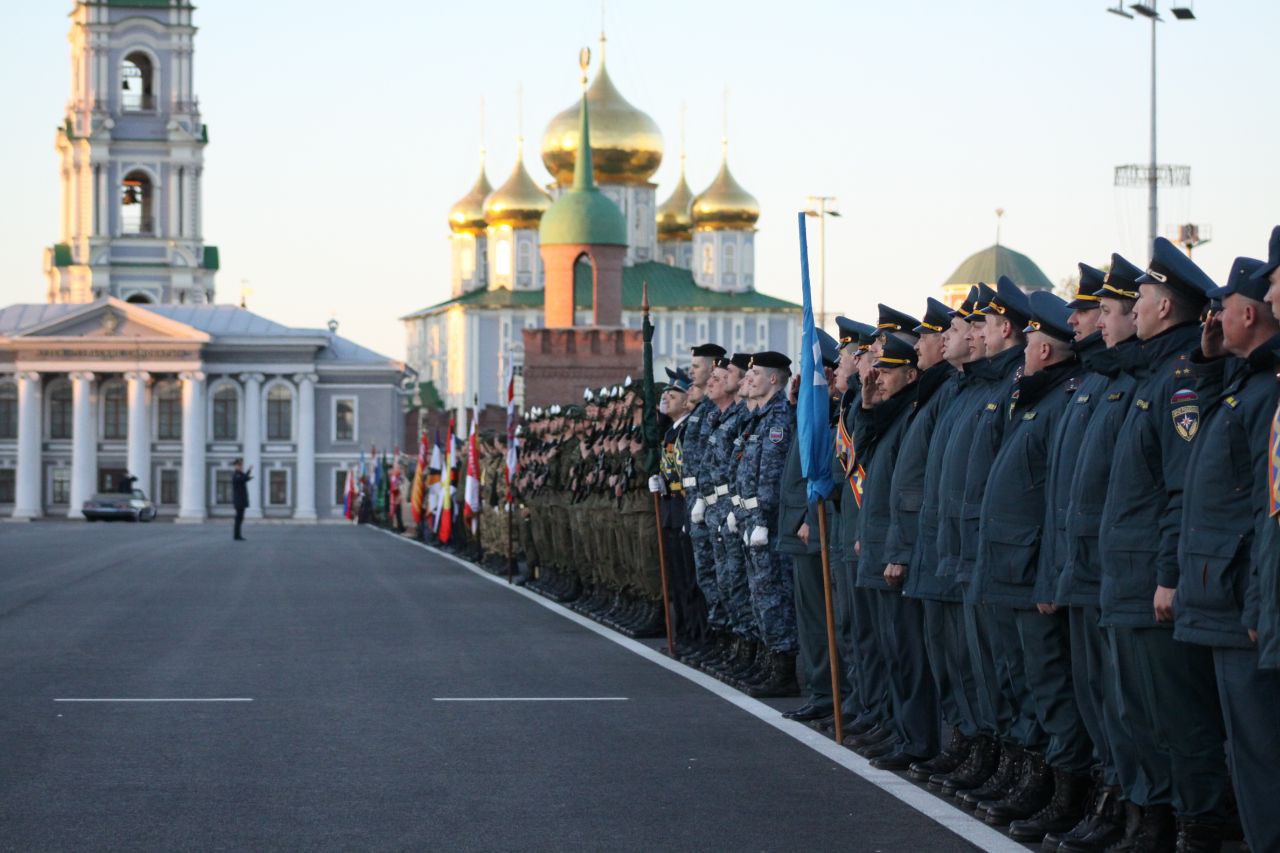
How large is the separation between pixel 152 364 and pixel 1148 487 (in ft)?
337

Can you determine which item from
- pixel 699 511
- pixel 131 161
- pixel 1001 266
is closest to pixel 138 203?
pixel 131 161

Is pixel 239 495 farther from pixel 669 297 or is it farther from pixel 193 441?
pixel 669 297

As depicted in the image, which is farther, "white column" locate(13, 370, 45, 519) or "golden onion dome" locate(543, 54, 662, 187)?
"golden onion dome" locate(543, 54, 662, 187)

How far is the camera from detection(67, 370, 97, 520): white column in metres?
108

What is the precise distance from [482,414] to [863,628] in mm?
99094

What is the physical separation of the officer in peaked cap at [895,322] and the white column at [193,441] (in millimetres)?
98492

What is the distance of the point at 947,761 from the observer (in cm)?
960

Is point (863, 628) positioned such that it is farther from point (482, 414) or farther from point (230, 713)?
point (482, 414)

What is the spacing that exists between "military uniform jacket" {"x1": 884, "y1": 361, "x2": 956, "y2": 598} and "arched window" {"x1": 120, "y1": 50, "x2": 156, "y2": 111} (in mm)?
106422

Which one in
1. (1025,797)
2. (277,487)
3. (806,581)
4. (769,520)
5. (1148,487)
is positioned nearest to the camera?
(1148,487)

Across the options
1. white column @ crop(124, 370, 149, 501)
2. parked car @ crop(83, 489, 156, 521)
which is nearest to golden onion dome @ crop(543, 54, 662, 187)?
white column @ crop(124, 370, 149, 501)

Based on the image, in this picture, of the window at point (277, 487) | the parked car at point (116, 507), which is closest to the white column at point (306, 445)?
the window at point (277, 487)

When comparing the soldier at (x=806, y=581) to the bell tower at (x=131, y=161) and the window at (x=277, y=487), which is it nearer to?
the window at (x=277, y=487)

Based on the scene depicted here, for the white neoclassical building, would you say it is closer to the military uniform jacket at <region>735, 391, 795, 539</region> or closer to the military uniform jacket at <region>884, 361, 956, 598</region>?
the military uniform jacket at <region>735, 391, 795, 539</region>
